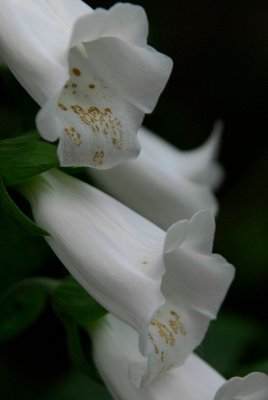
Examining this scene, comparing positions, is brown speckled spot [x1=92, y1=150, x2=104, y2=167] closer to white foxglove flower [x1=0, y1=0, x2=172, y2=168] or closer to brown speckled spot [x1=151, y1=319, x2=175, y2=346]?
white foxglove flower [x1=0, y1=0, x2=172, y2=168]

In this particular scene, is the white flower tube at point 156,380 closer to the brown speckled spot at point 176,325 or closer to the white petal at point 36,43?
the brown speckled spot at point 176,325

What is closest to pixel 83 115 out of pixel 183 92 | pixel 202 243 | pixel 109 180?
pixel 202 243

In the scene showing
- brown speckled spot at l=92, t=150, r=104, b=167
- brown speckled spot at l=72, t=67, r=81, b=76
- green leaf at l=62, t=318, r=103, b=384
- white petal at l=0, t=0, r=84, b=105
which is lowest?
green leaf at l=62, t=318, r=103, b=384

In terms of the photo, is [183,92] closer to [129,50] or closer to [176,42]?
[176,42]

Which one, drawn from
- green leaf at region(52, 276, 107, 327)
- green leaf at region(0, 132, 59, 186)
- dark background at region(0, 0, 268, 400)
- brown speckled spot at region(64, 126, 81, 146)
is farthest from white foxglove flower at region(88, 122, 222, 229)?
brown speckled spot at region(64, 126, 81, 146)

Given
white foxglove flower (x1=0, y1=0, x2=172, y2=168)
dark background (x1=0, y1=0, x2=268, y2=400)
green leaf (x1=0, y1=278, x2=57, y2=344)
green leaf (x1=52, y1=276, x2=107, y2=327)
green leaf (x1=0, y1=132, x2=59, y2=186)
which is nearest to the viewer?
white foxglove flower (x1=0, y1=0, x2=172, y2=168)

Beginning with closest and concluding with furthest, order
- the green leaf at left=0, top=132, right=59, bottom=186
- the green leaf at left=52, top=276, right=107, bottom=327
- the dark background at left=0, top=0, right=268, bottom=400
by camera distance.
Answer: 1. the green leaf at left=0, top=132, right=59, bottom=186
2. the green leaf at left=52, top=276, right=107, bottom=327
3. the dark background at left=0, top=0, right=268, bottom=400
